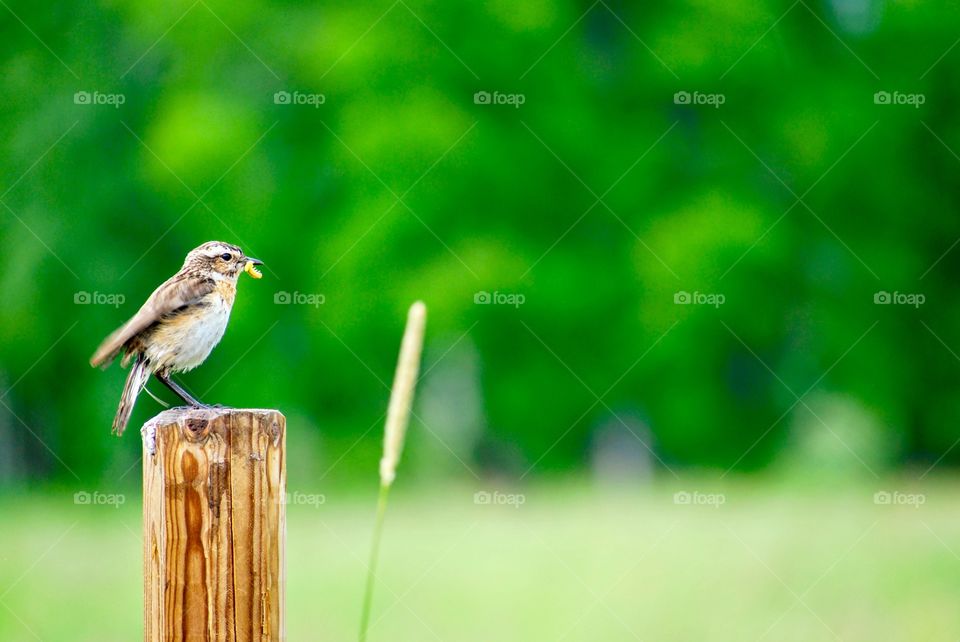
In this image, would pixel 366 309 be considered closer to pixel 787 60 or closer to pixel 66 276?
pixel 66 276

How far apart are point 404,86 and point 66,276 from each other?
19.0ft

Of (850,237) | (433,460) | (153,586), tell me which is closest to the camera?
(153,586)

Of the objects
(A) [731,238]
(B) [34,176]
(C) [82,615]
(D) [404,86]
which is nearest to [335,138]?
(D) [404,86]

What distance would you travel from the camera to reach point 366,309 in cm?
1653
